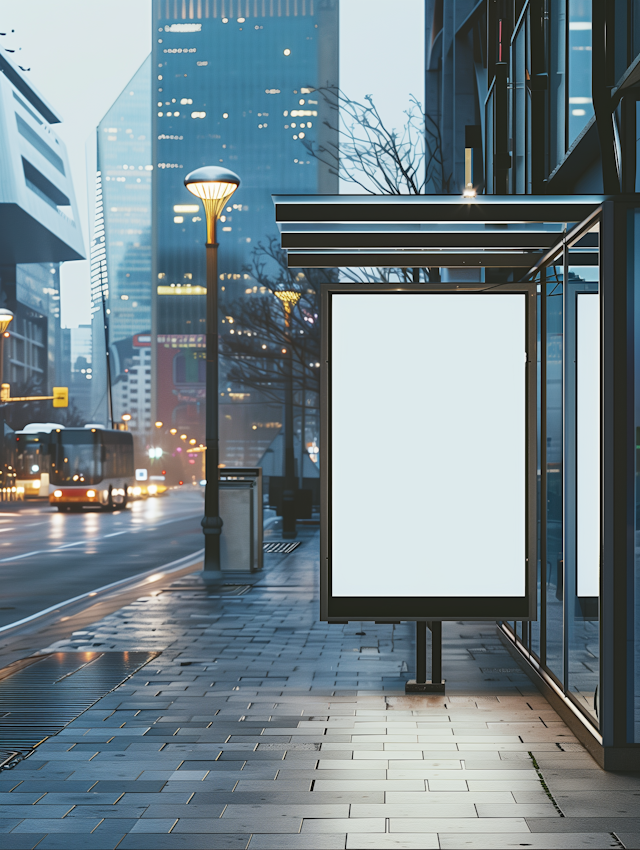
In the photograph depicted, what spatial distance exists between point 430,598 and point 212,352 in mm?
9756

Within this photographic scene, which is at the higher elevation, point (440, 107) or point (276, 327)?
A: point (440, 107)

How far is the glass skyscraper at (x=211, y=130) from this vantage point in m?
180

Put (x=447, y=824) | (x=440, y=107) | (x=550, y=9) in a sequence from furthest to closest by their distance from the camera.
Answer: (x=440, y=107), (x=550, y=9), (x=447, y=824)

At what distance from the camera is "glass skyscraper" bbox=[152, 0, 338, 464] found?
18050cm

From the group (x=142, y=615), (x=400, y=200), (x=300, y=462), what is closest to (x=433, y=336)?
(x=400, y=200)

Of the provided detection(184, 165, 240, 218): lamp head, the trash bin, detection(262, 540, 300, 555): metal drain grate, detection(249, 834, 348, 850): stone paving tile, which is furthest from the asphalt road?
detection(249, 834, 348, 850): stone paving tile

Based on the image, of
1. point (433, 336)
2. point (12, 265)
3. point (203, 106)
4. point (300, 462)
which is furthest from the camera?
point (203, 106)

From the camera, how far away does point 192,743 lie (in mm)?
6223

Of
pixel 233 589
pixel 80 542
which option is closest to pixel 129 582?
pixel 233 589

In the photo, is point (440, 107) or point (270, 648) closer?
point (270, 648)

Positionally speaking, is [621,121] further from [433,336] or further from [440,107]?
[440,107]

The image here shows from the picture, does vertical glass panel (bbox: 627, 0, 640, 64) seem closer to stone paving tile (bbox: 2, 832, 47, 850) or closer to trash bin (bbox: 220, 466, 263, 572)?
stone paving tile (bbox: 2, 832, 47, 850)

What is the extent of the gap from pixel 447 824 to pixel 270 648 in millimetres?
5115

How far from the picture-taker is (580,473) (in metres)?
6.44
